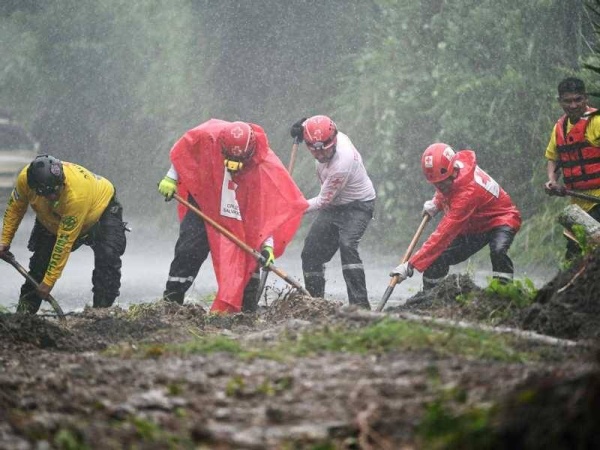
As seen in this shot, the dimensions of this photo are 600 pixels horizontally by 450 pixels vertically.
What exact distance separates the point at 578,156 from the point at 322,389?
5887mm

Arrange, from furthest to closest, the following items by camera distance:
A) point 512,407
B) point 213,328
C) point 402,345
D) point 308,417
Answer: point 213,328
point 402,345
point 308,417
point 512,407

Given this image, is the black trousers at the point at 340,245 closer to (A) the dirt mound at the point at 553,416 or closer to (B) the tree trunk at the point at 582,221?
(B) the tree trunk at the point at 582,221

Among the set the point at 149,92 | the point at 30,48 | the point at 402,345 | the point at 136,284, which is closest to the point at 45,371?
the point at 402,345

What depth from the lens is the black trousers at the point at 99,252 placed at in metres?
10.1

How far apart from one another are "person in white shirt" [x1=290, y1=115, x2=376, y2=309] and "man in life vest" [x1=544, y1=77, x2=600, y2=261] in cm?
194

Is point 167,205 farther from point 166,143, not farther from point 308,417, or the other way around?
point 308,417

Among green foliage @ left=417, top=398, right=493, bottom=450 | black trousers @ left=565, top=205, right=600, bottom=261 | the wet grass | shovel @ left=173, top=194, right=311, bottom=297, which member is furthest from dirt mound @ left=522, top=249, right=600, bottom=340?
shovel @ left=173, top=194, right=311, bottom=297

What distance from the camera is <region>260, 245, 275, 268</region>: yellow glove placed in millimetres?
10023

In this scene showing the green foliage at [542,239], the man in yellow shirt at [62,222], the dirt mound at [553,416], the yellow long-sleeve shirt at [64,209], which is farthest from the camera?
the green foliage at [542,239]

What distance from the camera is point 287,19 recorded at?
20172 millimetres

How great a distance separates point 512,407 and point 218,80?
17.9m

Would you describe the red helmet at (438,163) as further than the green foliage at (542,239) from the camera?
No

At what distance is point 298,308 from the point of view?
31.6 ft

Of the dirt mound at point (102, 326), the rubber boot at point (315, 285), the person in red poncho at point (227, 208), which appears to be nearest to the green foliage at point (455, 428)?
the dirt mound at point (102, 326)
